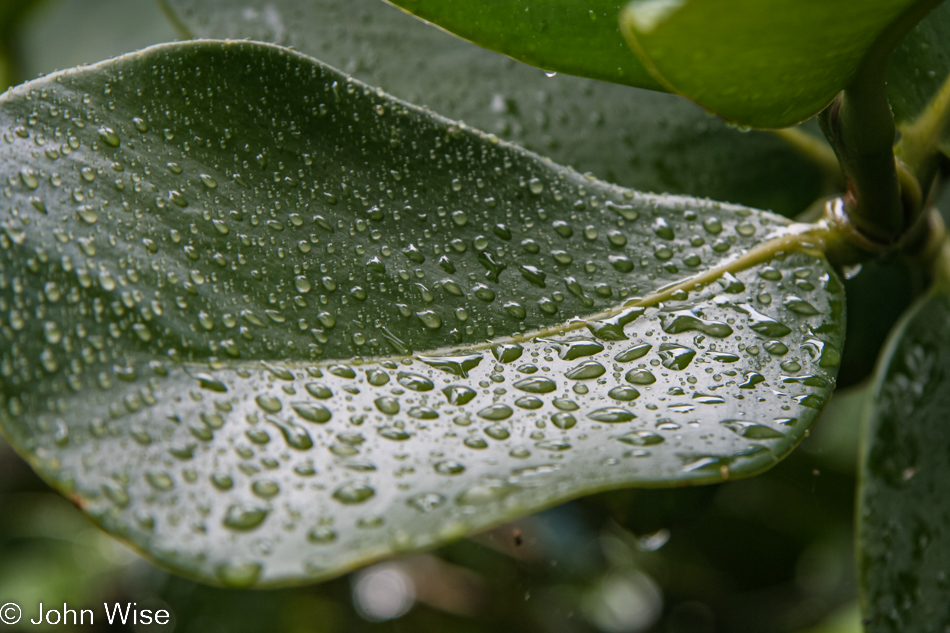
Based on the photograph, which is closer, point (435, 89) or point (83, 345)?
point (83, 345)

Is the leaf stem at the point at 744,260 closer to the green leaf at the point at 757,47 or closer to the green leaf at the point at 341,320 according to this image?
the green leaf at the point at 341,320

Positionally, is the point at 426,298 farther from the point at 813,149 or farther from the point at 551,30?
the point at 813,149

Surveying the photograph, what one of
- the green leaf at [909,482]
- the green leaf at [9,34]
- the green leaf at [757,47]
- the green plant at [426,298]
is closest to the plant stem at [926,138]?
the green plant at [426,298]

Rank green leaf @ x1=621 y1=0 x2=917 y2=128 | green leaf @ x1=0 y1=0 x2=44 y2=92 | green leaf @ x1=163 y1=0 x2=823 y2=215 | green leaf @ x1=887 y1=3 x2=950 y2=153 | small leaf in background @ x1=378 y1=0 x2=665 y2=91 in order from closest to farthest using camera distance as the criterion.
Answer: green leaf @ x1=621 y1=0 x2=917 y2=128
small leaf in background @ x1=378 y1=0 x2=665 y2=91
green leaf @ x1=887 y1=3 x2=950 y2=153
green leaf @ x1=163 y1=0 x2=823 y2=215
green leaf @ x1=0 y1=0 x2=44 y2=92

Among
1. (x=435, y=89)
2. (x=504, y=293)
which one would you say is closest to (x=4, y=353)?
(x=504, y=293)

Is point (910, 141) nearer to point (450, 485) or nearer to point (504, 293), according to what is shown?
point (504, 293)

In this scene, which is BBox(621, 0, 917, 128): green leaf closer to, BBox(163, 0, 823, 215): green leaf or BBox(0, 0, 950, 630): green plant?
BBox(0, 0, 950, 630): green plant

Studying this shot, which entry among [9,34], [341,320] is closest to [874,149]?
[341,320]

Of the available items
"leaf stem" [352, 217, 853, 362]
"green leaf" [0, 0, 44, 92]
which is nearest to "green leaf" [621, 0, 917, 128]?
"leaf stem" [352, 217, 853, 362]
